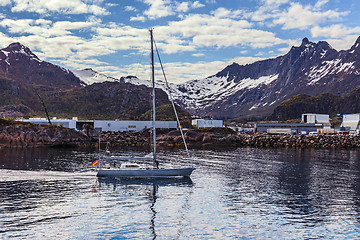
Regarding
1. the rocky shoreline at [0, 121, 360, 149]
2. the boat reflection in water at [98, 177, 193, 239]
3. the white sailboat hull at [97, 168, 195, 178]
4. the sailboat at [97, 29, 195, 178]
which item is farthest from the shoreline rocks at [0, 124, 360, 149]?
the boat reflection in water at [98, 177, 193, 239]

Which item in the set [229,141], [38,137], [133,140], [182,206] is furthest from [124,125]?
[182,206]

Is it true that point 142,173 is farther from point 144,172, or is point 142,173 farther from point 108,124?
point 108,124

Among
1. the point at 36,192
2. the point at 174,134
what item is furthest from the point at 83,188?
the point at 174,134

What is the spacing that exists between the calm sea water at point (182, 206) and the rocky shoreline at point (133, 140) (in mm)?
66097

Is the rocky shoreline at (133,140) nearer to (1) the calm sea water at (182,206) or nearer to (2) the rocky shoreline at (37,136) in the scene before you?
(2) the rocky shoreline at (37,136)

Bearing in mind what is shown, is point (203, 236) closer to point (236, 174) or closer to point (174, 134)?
point (236, 174)

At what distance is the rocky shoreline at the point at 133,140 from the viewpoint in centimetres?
12731

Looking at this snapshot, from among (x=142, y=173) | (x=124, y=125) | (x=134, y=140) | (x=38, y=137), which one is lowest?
(x=142, y=173)

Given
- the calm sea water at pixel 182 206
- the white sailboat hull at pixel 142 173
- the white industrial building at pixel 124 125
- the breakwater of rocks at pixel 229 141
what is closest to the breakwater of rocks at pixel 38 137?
the breakwater of rocks at pixel 229 141

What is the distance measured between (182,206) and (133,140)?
109 m

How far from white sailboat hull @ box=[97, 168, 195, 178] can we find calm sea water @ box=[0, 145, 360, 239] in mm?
Result: 1759

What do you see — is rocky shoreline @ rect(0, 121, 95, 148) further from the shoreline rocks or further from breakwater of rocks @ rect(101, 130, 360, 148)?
breakwater of rocks @ rect(101, 130, 360, 148)

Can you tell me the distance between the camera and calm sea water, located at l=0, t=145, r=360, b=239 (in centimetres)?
3144

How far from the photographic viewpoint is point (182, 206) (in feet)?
133
